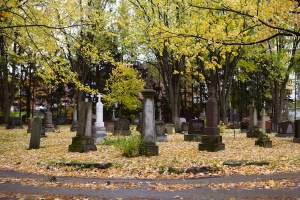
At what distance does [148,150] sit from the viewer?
37.1ft

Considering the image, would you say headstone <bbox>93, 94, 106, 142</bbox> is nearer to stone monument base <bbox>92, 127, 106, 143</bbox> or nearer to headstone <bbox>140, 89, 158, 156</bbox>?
stone monument base <bbox>92, 127, 106, 143</bbox>

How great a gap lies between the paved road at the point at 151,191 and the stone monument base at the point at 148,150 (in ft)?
12.1

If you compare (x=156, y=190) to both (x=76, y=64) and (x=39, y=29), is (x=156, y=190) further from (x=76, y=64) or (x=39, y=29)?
(x=76, y=64)

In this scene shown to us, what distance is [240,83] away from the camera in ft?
142

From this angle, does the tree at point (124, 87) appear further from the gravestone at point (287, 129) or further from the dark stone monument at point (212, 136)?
the dark stone monument at point (212, 136)

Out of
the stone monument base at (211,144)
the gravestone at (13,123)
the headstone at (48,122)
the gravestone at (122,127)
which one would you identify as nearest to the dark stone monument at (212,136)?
the stone monument base at (211,144)

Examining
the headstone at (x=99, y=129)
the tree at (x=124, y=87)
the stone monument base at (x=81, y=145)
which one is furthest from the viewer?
the tree at (x=124, y=87)

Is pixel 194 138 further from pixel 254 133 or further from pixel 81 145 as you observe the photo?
pixel 81 145

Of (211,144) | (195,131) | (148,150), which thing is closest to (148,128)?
(148,150)

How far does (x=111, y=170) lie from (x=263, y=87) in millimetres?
36698

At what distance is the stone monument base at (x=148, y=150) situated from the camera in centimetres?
1128

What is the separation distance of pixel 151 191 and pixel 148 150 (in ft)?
16.1

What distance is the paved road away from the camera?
5.88 metres

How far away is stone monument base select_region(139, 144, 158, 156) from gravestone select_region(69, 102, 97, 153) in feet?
7.94
